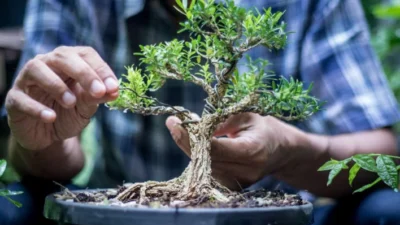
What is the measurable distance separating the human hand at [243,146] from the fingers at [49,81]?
0.17 meters

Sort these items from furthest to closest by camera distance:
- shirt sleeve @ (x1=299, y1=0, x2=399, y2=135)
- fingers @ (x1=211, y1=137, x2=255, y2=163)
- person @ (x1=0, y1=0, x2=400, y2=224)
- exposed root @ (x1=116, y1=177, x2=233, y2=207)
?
shirt sleeve @ (x1=299, y1=0, x2=399, y2=135) < person @ (x1=0, y1=0, x2=400, y2=224) < fingers @ (x1=211, y1=137, x2=255, y2=163) < exposed root @ (x1=116, y1=177, x2=233, y2=207)

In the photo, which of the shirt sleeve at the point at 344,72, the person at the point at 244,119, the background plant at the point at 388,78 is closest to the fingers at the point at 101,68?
the person at the point at 244,119

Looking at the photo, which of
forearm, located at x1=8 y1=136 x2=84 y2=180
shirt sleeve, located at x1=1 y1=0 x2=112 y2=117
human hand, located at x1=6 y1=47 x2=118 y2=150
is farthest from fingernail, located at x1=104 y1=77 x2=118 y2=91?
A: shirt sleeve, located at x1=1 y1=0 x2=112 y2=117

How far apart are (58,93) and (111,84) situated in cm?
10

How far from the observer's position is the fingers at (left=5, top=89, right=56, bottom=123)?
0.75 metres

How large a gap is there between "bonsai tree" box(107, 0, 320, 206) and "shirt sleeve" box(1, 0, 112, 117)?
2.20ft

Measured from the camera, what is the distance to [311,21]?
56.7 inches

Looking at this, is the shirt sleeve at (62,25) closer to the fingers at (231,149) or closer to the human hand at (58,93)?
the human hand at (58,93)

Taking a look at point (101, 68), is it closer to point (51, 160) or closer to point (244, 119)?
point (244, 119)

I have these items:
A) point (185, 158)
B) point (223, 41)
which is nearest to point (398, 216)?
point (223, 41)

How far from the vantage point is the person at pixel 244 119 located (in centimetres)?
90

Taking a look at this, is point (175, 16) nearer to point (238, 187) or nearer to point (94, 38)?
point (94, 38)

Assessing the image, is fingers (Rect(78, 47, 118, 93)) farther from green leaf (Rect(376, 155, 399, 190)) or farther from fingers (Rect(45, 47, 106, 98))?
green leaf (Rect(376, 155, 399, 190))

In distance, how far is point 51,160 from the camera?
113 cm
